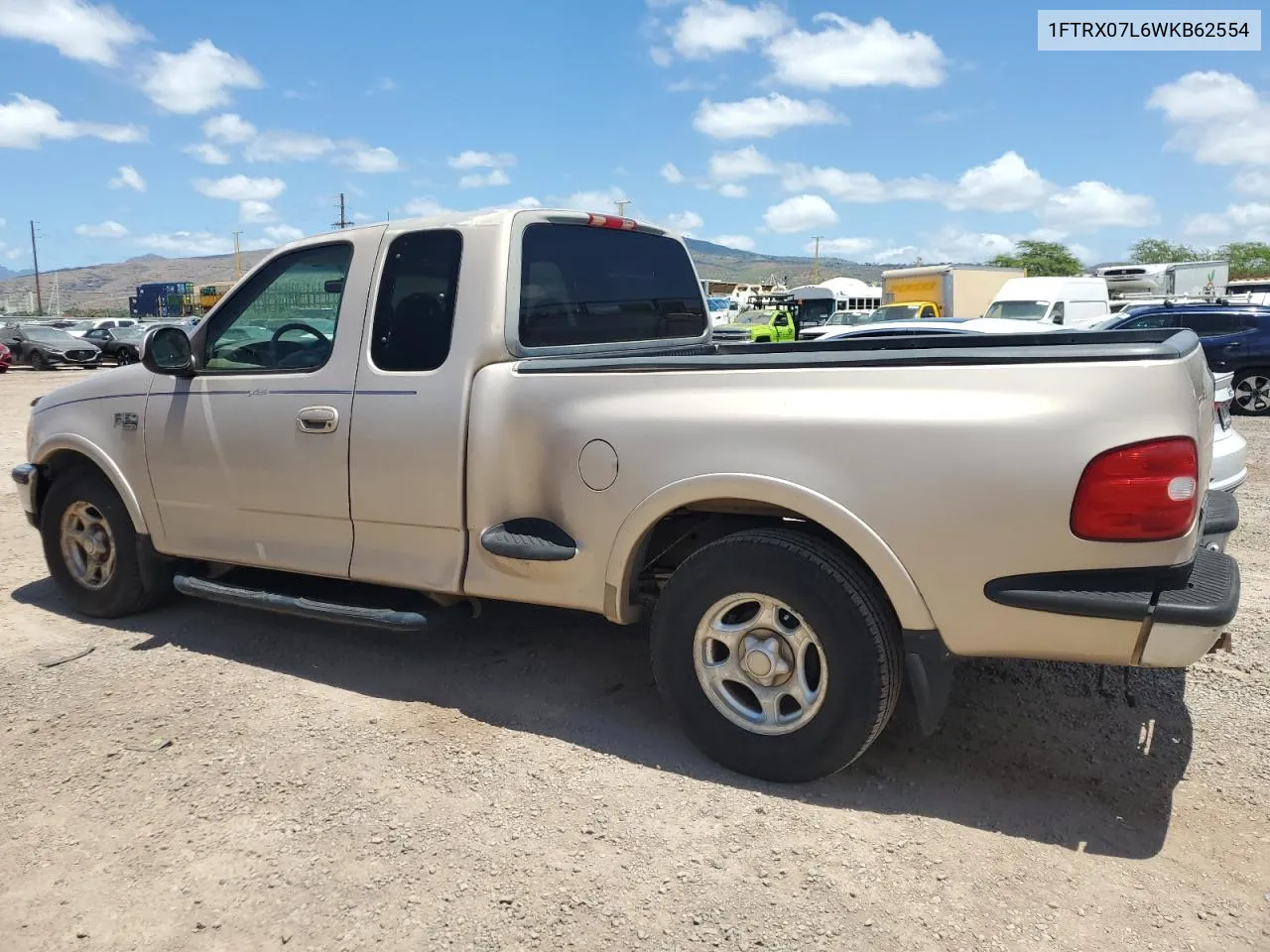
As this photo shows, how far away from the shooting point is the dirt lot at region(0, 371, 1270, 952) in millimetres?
2598

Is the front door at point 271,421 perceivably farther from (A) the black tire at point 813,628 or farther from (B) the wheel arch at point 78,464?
(A) the black tire at point 813,628

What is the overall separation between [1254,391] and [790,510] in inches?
553

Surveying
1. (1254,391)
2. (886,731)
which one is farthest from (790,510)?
(1254,391)

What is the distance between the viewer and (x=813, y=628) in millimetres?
3049

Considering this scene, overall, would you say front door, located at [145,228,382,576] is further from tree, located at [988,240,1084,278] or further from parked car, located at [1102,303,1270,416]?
tree, located at [988,240,1084,278]

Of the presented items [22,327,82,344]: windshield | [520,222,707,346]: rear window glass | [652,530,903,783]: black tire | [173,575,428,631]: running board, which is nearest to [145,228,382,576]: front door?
[173,575,428,631]: running board

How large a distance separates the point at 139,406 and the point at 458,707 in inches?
87.1

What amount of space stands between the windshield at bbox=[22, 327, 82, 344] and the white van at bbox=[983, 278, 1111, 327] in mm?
27606

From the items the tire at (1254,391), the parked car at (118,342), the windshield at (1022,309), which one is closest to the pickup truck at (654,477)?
the tire at (1254,391)

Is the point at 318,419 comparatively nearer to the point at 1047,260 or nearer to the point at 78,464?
the point at 78,464

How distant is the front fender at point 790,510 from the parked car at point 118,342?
31.2 m

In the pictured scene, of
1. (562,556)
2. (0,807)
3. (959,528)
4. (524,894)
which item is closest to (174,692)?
(0,807)

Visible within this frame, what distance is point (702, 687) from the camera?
10.9 ft

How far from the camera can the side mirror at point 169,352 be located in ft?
14.3
